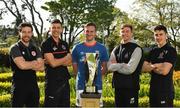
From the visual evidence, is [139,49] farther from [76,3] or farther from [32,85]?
[76,3]

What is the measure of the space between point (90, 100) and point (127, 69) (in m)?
1.32

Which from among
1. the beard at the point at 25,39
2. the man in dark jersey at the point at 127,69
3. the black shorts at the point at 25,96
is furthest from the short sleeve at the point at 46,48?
the man in dark jersey at the point at 127,69

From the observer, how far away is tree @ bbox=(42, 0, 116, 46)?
48938mm

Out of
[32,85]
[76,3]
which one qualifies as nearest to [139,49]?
[32,85]

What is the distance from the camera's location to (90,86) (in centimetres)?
712

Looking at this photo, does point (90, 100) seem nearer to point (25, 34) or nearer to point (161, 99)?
point (161, 99)

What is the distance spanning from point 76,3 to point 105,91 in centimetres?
3741

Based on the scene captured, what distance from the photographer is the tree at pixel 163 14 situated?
4103 centimetres

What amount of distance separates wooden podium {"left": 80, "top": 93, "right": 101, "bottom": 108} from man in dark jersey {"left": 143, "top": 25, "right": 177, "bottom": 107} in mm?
1491

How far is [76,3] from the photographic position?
49.7 metres

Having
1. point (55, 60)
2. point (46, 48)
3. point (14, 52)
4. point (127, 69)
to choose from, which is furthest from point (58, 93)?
point (127, 69)

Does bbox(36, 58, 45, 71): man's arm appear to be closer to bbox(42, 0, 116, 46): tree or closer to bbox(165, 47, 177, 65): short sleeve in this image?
bbox(165, 47, 177, 65): short sleeve

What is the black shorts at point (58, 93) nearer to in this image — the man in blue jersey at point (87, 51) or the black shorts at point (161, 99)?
the man in blue jersey at point (87, 51)

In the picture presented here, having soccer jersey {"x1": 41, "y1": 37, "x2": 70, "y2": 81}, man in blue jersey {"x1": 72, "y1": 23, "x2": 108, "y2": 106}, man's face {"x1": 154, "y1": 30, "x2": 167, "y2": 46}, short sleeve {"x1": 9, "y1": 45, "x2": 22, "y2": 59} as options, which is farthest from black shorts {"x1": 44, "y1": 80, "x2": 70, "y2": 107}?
man's face {"x1": 154, "y1": 30, "x2": 167, "y2": 46}
